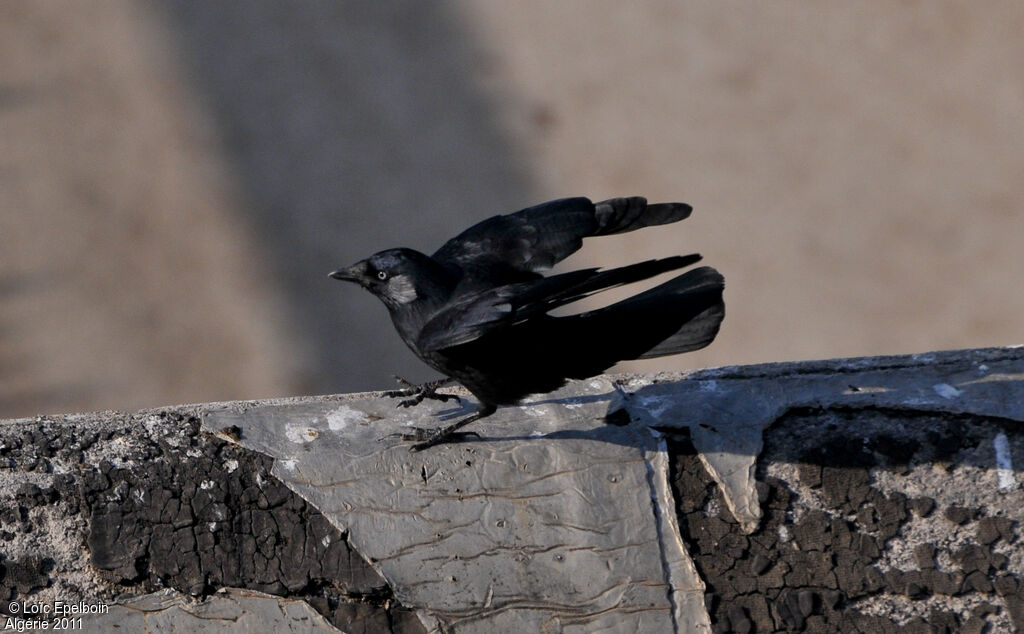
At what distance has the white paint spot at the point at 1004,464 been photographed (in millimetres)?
1850

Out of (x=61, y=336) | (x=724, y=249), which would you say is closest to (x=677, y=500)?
(x=724, y=249)

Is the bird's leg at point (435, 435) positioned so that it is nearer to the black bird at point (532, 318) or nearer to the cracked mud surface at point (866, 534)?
the black bird at point (532, 318)

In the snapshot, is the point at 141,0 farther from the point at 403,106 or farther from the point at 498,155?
the point at 498,155

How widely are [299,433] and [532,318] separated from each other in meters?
0.44

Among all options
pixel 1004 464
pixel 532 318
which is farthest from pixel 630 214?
pixel 1004 464

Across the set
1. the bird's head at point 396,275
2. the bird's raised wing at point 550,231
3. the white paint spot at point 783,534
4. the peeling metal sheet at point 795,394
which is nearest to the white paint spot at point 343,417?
the bird's head at point 396,275

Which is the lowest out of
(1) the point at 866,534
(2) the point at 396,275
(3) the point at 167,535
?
(1) the point at 866,534

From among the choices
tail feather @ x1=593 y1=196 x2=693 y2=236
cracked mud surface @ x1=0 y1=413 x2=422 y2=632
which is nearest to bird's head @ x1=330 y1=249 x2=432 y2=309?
tail feather @ x1=593 y1=196 x2=693 y2=236

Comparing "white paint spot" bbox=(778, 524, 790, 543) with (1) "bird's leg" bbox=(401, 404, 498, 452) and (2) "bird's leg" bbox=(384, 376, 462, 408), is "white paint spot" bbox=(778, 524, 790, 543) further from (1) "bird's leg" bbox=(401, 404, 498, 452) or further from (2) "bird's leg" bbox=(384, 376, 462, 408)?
(2) "bird's leg" bbox=(384, 376, 462, 408)

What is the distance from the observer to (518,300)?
1.93 meters

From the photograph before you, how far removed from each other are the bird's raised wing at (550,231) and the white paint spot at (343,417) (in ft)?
1.08

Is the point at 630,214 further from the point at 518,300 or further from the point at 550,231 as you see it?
the point at 518,300

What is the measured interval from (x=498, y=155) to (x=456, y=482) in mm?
3352

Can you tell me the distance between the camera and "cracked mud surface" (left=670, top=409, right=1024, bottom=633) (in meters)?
1.75
